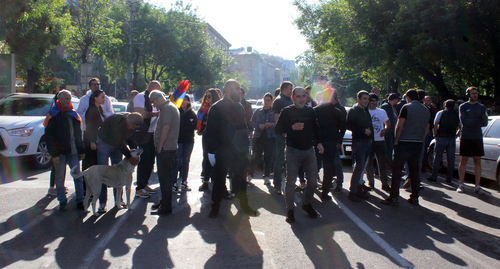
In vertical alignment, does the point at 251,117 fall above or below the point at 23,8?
below

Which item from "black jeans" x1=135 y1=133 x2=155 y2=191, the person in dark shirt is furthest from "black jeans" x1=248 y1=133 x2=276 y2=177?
"black jeans" x1=135 y1=133 x2=155 y2=191

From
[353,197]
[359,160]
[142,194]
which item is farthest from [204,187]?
[359,160]

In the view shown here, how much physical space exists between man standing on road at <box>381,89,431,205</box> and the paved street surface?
12.8 inches

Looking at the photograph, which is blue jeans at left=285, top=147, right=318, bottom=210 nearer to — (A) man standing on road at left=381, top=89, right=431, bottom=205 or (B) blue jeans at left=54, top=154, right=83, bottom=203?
(A) man standing on road at left=381, top=89, right=431, bottom=205

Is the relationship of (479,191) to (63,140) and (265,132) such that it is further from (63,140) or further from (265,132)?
(63,140)

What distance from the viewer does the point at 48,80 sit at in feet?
92.2

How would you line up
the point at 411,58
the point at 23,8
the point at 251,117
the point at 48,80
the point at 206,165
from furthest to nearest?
the point at 48,80 → the point at 411,58 → the point at 23,8 → the point at 251,117 → the point at 206,165

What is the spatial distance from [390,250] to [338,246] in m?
0.56

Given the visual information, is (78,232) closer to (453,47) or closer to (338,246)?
(338,246)

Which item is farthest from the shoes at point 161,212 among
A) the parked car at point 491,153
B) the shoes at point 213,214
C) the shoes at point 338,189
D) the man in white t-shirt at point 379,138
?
the parked car at point 491,153

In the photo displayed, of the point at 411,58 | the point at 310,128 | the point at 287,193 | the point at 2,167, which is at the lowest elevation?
the point at 2,167

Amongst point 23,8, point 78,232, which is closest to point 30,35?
point 23,8

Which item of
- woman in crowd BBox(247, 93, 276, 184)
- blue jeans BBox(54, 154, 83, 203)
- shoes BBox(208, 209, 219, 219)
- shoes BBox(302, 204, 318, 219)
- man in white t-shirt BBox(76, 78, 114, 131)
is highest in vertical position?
man in white t-shirt BBox(76, 78, 114, 131)

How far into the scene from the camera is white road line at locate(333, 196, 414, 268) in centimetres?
402
